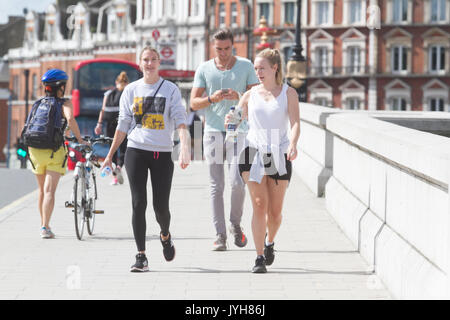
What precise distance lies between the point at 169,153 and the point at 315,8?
2470 inches

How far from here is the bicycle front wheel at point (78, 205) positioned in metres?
10.1

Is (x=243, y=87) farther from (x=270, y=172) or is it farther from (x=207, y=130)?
(x=270, y=172)

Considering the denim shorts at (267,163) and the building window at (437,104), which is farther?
the building window at (437,104)

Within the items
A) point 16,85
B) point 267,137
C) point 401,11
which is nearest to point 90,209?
point 267,137

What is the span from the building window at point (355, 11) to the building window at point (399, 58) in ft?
11.4

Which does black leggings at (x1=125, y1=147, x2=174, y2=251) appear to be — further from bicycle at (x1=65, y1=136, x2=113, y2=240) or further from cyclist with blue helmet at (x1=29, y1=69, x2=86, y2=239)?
cyclist with blue helmet at (x1=29, y1=69, x2=86, y2=239)

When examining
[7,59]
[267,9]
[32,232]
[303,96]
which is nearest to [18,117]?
[7,59]

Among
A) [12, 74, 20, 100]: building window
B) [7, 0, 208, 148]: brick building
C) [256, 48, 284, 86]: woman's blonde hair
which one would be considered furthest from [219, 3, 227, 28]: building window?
[256, 48, 284, 86]: woman's blonde hair

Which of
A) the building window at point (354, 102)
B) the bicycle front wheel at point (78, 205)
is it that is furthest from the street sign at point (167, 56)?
the building window at point (354, 102)

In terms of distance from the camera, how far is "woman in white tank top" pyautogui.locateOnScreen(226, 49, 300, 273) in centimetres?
787

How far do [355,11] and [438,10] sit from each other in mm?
5772

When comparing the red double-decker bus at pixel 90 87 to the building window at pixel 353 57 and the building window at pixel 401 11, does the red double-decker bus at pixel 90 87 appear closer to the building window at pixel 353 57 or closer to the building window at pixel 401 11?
the building window at pixel 353 57

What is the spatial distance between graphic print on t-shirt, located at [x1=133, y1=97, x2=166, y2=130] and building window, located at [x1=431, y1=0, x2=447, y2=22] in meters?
61.3

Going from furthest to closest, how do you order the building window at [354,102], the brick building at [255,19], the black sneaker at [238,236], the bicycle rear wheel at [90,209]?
the brick building at [255,19] → the building window at [354,102] → the bicycle rear wheel at [90,209] → the black sneaker at [238,236]
